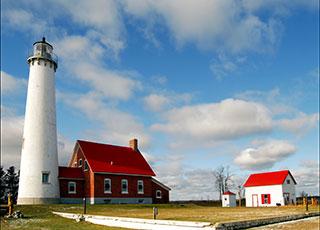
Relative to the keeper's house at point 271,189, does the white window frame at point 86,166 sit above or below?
above

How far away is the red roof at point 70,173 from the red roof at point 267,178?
27.3 m

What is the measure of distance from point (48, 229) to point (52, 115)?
20.2 metres

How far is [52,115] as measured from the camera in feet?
124

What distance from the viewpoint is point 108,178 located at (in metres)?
42.0

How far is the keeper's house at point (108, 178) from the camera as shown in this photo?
40.3 metres

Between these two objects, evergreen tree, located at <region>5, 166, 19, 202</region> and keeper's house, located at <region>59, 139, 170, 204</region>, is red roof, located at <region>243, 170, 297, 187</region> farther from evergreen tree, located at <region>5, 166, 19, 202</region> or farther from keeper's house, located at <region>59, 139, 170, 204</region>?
evergreen tree, located at <region>5, 166, 19, 202</region>

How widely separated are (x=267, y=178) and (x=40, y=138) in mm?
34361

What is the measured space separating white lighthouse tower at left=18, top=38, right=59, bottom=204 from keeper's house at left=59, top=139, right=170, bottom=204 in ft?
8.98

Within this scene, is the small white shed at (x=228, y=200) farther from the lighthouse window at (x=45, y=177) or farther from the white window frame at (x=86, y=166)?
the lighthouse window at (x=45, y=177)

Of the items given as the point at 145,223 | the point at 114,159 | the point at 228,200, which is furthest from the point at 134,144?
the point at 145,223

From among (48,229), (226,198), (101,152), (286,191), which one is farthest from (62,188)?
(286,191)

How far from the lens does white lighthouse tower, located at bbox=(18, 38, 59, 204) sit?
117 feet

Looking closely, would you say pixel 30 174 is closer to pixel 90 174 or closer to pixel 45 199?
pixel 45 199

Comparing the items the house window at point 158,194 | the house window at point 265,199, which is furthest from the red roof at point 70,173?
the house window at point 265,199
